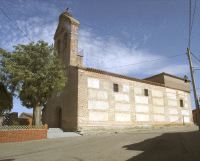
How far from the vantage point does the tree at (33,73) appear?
1823cm

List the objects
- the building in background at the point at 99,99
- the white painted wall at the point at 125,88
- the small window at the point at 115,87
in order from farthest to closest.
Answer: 1. the white painted wall at the point at 125,88
2. the small window at the point at 115,87
3. the building in background at the point at 99,99

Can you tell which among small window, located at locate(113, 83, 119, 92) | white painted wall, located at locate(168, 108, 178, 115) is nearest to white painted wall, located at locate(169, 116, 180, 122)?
white painted wall, located at locate(168, 108, 178, 115)

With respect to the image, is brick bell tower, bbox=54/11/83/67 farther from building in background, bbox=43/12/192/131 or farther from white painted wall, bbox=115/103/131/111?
white painted wall, bbox=115/103/131/111

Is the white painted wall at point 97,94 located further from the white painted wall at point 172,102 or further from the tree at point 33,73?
the white painted wall at point 172,102

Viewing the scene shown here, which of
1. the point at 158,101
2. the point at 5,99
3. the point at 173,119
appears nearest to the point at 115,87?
the point at 158,101

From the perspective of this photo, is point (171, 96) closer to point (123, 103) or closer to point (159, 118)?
point (159, 118)

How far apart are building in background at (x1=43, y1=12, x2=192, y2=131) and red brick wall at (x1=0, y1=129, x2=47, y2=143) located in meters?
3.93

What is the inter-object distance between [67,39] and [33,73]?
818 centimetres

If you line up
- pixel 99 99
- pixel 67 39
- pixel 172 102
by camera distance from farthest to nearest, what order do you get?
pixel 172 102 < pixel 67 39 < pixel 99 99

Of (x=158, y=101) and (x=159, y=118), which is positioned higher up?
(x=158, y=101)

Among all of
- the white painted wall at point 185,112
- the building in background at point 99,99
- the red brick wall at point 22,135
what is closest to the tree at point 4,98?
the red brick wall at point 22,135

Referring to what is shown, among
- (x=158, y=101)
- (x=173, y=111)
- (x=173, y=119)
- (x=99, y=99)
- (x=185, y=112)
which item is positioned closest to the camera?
(x=99, y=99)

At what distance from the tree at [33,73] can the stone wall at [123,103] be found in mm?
3054

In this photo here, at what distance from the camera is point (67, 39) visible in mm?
25594
